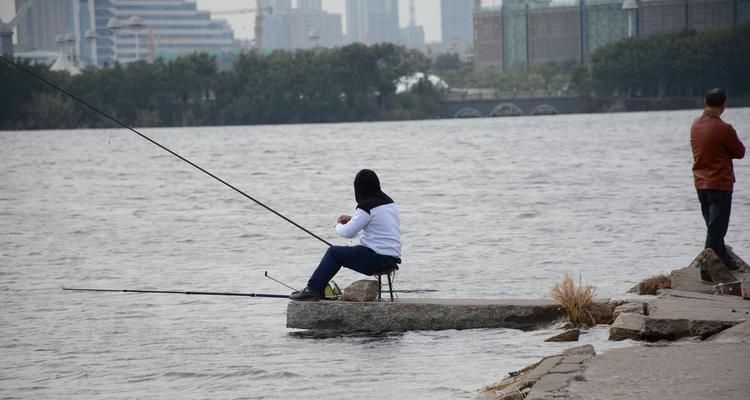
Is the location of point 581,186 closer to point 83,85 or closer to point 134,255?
point 134,255

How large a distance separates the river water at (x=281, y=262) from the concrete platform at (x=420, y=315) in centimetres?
12

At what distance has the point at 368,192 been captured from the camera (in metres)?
12.2

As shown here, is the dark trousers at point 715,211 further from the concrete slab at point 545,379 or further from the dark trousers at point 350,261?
the concrete slab at point 545,379

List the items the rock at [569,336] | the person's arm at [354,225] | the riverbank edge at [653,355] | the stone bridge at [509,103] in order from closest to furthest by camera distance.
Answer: the riverbank edge at [653,355]
the rock at [569,336]
the person's arm at [354,225]
the stone bridge at [509,103]

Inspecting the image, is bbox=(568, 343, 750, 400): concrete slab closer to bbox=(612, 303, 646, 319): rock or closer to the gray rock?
the gray rock

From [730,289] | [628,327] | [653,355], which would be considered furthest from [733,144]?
[653,355]

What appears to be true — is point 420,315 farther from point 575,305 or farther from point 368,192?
point 575,305

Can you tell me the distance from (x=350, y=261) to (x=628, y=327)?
2529mm

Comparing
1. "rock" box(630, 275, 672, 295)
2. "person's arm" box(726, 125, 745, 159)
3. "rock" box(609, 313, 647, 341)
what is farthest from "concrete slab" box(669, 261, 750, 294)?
"rock" box(609, 313, 647, 341)

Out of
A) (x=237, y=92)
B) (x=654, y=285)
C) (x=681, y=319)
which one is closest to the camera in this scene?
(x=681, y=319)

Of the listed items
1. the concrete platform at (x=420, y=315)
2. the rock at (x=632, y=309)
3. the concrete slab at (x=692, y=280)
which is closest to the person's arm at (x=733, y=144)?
the concrete slab at (x=692, y=280)

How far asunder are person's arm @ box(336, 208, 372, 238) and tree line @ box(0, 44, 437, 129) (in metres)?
129

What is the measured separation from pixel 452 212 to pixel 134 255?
39.0 feet

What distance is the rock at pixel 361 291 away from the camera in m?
12.4
